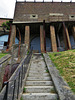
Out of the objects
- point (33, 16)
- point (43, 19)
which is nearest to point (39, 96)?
point (43, 19)

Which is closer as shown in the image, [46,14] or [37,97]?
[37,97]

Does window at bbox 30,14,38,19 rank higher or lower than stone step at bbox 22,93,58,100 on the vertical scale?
higher

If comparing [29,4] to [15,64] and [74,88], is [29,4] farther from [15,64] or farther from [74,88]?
[74,88]

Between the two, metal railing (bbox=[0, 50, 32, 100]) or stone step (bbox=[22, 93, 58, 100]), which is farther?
stone step (bbox=[22, 93, 58, 100])

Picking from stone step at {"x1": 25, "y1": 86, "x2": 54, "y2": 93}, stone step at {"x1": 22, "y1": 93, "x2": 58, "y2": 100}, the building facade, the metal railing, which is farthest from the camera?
the building facade

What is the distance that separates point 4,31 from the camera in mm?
16078

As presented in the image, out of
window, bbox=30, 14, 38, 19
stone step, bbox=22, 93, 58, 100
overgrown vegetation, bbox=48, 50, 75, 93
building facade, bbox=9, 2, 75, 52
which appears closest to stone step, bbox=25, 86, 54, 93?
stone step, bbox=22, 93, 58, 100

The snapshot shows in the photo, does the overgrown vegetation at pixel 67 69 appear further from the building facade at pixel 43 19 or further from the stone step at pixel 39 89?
the building facade at pixel 43 19

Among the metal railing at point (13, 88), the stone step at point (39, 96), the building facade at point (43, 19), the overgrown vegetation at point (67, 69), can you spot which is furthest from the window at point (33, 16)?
the stone step at point (39, 96)

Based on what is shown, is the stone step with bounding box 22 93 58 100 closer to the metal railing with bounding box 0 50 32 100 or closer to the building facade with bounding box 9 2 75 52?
the metal railing with bounding box 0 50 32 100

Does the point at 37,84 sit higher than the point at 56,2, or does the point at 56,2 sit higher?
the point at 56,2

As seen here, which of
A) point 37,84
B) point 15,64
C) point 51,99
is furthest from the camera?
point 15,64

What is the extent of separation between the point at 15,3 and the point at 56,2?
9.11 metres

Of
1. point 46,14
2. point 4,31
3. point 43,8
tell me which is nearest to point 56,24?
point 46,14
